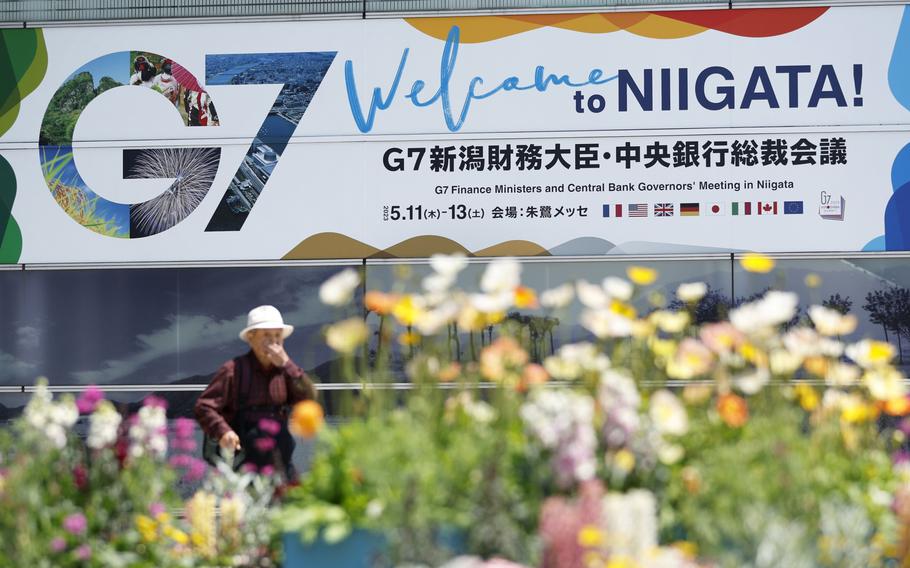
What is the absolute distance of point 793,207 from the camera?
712 centimetres

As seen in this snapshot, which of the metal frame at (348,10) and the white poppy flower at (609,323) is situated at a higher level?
the metal frame at (348,10)

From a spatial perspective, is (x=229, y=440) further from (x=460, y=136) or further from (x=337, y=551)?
(x=460, y=136)

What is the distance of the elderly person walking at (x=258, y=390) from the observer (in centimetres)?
→ 557

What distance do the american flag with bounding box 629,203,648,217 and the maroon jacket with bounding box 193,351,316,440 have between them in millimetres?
2625

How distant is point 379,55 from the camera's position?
7.37m

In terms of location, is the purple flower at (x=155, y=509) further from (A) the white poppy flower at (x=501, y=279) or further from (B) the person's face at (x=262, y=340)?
(B) the person's face at (x=262, y=340)

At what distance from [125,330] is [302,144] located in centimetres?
173

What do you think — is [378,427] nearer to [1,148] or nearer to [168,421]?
[168,421]

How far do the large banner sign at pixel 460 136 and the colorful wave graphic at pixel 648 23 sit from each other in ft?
0.04

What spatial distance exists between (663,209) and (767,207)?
0.67 m

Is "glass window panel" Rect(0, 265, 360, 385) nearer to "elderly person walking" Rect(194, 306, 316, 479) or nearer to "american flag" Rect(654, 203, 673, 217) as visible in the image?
"elderly person walking" Rect(194, 306, 316, 479)

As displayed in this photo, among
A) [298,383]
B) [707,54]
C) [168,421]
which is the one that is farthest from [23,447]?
[707,54]

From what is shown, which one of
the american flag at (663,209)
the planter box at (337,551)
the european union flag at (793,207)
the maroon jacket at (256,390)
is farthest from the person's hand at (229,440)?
the european union flag at (793,207)

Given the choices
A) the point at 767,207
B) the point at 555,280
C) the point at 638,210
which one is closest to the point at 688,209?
the point at 638,210
